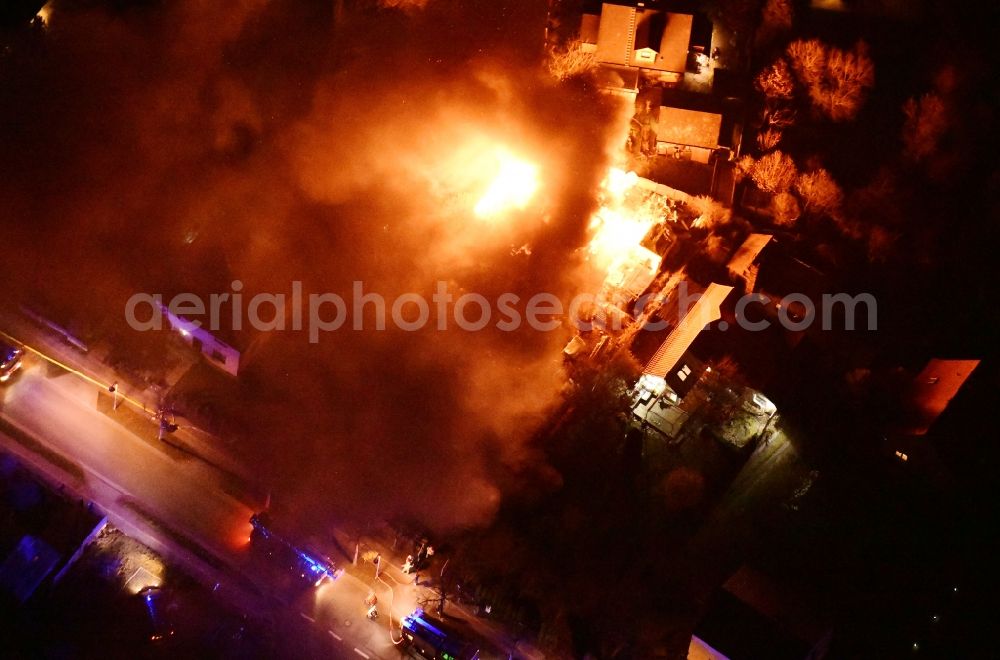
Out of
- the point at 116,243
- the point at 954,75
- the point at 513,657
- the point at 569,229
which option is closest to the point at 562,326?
the point at 569,229

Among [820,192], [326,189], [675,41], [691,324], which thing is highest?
[675,41]

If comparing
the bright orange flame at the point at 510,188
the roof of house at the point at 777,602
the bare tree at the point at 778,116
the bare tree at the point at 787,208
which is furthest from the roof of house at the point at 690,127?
the roof of house at the point at 777,602

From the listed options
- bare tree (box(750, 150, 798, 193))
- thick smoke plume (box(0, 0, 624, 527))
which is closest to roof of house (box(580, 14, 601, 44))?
thick smoke plume (box(0, 0, 624, 527))

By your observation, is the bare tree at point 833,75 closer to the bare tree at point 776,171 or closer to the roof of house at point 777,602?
the bare tree at point 776,171

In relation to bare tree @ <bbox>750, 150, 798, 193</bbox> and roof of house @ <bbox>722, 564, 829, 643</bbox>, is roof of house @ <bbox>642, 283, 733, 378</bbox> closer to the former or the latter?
bare tree @ <bbox>750, 150, 798, 193</bbox>

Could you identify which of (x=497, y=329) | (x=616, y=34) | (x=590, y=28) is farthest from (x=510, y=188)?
(x=616, y=34)

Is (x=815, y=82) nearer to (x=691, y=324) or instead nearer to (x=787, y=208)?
(x=787, y=208)
